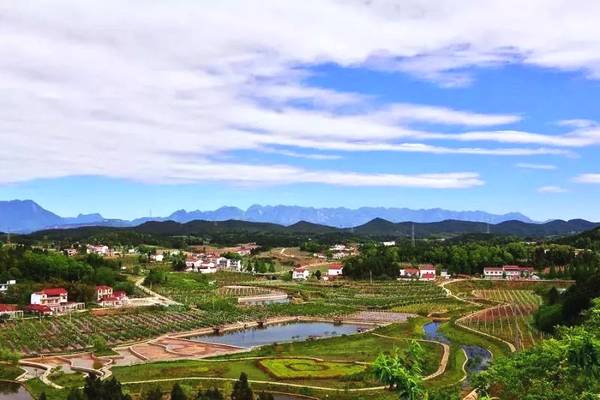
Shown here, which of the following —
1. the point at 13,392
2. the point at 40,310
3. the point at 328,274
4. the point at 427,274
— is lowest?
the point at 13,392

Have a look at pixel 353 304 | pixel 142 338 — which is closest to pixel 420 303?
pixel 353 304

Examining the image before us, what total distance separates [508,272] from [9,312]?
5576 centimetres

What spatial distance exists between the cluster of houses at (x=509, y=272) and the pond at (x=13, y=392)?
193ft

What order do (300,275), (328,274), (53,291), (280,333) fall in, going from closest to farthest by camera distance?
(280,333) → (53,291) → (300,275) → (328,274)

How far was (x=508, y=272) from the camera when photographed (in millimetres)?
75500

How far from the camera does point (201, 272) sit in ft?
291

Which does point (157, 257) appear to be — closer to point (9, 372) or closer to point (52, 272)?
point (52, 272)

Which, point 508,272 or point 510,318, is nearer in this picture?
point 510,318

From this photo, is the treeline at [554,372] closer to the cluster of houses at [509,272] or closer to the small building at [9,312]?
the small building at [9,312]

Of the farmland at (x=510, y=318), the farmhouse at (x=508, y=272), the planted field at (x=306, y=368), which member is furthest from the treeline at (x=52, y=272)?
the farmhouse at (x=508, y=272)

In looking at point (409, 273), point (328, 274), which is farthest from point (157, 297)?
point (409, 273)

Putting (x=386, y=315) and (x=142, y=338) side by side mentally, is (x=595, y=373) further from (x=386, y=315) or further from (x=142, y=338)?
(x=386, y=315)

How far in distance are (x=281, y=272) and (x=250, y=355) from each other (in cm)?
5685

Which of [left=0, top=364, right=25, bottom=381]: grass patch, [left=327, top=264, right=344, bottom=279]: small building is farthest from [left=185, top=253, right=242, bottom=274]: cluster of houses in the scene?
[left=0, top=364, right=25, bottom=381]: grass patch
